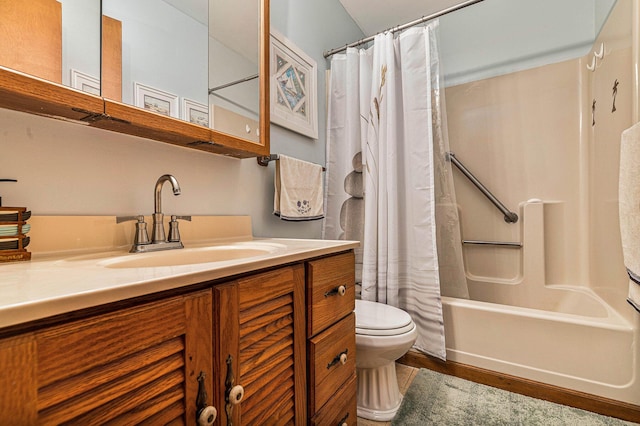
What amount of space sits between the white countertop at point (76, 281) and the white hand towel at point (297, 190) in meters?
0.69

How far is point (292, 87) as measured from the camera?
1.62m

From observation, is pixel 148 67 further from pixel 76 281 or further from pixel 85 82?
pixel 76 281

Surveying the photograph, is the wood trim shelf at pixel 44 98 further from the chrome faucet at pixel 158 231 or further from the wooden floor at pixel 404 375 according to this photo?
the wooden floor at pixel 404 375

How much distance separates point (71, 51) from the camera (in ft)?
2.39

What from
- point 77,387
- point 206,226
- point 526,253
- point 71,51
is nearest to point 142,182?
point 206,226

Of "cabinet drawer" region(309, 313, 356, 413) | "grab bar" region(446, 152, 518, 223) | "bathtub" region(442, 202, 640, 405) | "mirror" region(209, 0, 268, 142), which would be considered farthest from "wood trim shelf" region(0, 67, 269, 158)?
"grab bar" region(446, 152, 518, 223)

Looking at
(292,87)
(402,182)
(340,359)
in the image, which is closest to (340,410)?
(340,359)

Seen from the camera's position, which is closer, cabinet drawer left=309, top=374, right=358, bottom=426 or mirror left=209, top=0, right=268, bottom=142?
cabinet drawer left=309, top=374, right=358, bottom=426

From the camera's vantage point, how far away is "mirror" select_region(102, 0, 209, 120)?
82 cm

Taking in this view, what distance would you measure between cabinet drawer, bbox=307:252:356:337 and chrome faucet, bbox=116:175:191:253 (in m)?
0.45

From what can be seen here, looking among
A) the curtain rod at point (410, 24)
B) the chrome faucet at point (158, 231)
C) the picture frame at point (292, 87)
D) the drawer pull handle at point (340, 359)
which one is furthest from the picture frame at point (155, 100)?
the curtain rod at point (410, 24)

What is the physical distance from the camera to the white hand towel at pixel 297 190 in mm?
1367

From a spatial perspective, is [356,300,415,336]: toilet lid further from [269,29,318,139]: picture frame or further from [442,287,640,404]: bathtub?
A: [269,29,318,139]: picture frame

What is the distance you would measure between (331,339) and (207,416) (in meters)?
0.44
